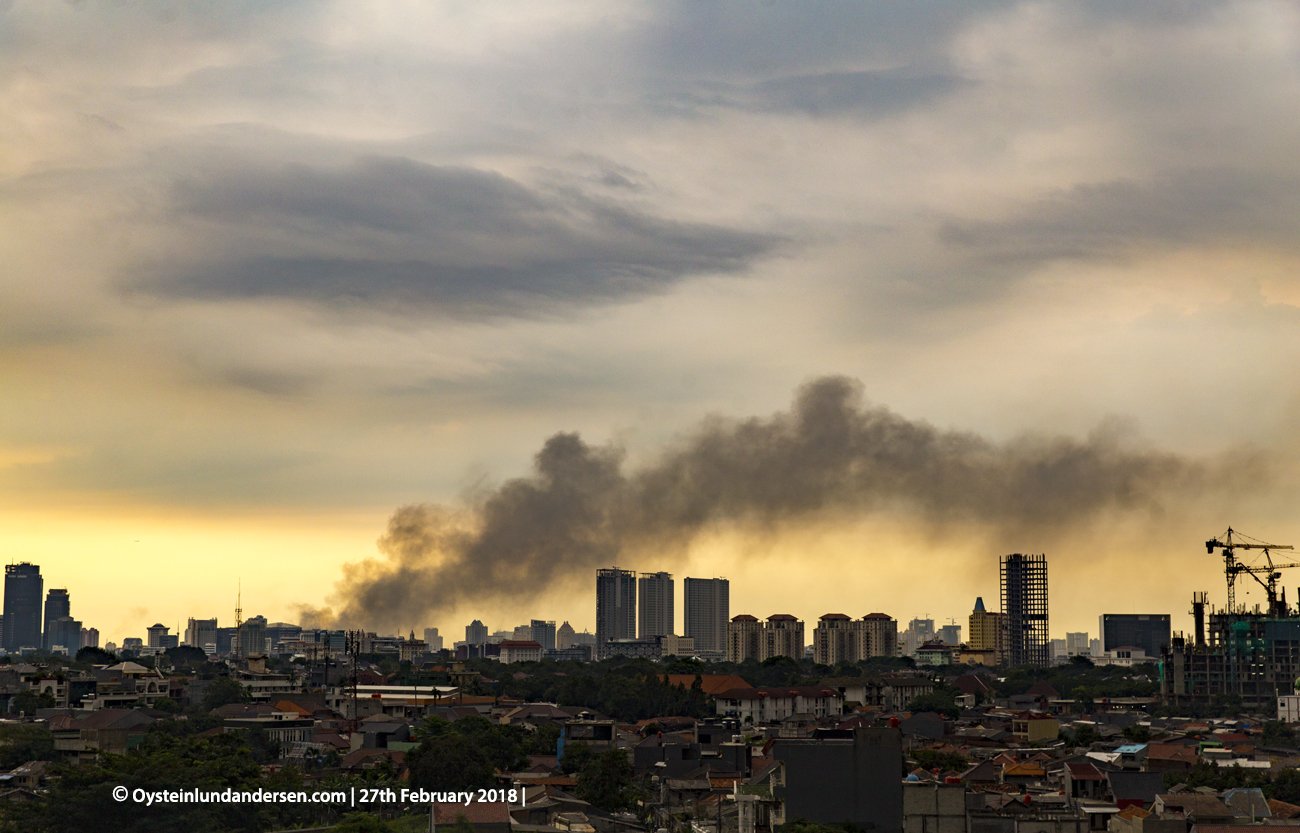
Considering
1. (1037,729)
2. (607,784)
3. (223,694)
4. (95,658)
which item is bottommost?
(1037,729)

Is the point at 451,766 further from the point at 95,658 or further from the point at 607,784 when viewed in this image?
the point at 95,658

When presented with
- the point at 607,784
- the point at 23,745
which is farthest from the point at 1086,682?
the point at 23,745

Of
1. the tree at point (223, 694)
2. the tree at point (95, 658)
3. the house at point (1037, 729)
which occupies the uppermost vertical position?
the tree at point (95, 658)

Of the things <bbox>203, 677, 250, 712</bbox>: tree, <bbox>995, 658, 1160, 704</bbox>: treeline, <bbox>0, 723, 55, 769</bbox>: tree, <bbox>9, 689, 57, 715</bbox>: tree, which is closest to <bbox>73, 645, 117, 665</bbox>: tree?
<bbox>203, 677, 250, 712</bbox>: tree

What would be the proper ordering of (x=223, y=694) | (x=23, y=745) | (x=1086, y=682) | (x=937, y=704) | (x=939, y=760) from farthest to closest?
(x=1086, y=682), (x=937, y=704), (x=223, y=694), (x=23, y=745), (x=939, y=760)

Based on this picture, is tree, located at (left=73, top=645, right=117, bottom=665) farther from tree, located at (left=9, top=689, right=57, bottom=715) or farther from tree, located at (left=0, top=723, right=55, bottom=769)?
tree, located at (left=0, top=723, right=55, bottom=769)

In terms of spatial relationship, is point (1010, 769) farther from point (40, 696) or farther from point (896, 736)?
point (40, 696)

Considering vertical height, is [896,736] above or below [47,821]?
above

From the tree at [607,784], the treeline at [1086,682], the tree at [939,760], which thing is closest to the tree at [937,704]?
the treeline at [1086,682]

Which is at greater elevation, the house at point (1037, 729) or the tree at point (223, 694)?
the tree at point (223, 694)

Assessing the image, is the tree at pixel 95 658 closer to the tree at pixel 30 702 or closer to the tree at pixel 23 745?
the tree at pixel 30 702

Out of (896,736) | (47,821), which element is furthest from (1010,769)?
(47,821)
